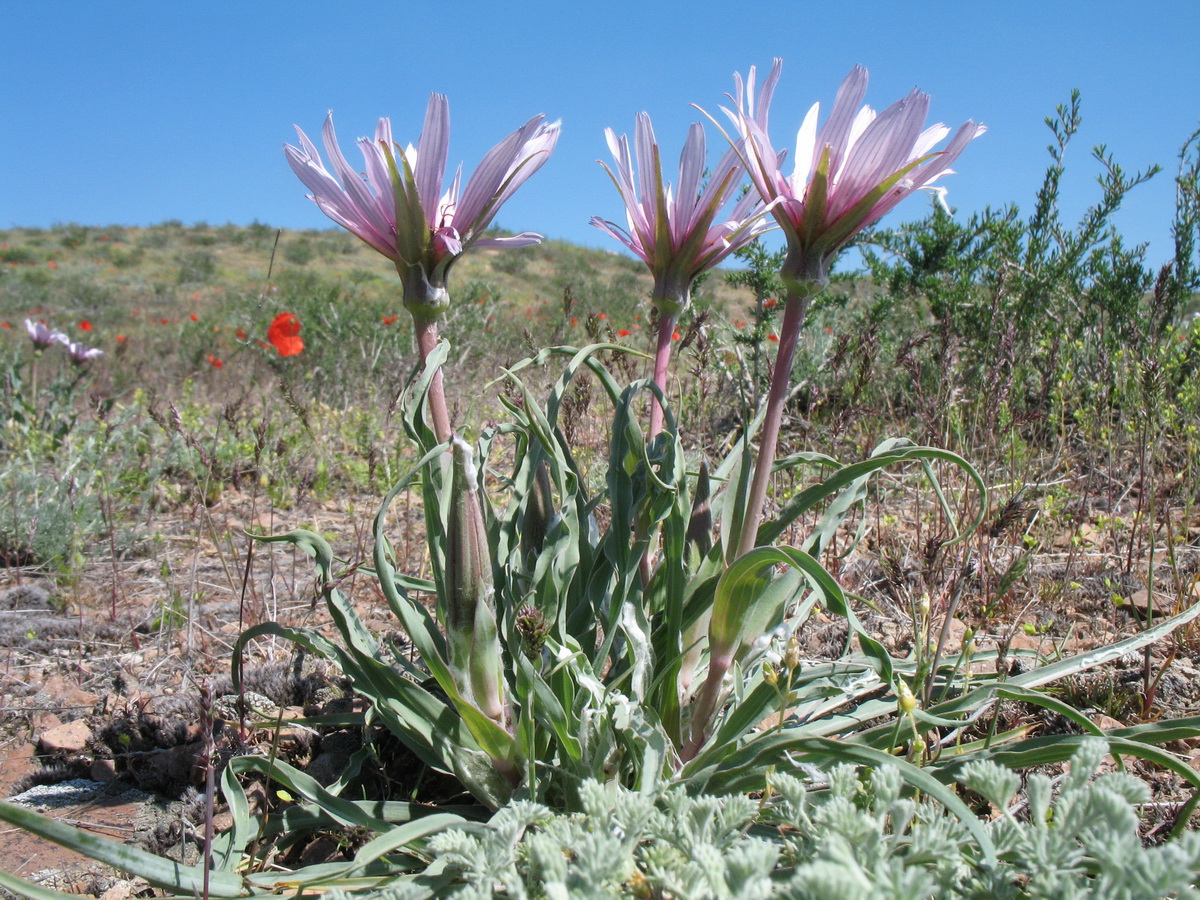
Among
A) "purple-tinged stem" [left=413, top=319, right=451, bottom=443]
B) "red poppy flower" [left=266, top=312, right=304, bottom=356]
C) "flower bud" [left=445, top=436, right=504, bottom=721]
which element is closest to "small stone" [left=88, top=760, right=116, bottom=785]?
"flower bud" [left=445, top=436, right=504, bottom=721]

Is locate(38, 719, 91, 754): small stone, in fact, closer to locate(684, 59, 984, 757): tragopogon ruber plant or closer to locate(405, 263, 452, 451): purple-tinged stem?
locate(405, 263, 452, 451): purple-tinged stem

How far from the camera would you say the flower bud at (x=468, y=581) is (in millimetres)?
1318

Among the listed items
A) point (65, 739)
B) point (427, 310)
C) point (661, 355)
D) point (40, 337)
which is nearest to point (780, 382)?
point (661, 355)

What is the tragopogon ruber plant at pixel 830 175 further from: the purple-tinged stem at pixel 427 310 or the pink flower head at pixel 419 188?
the purple-tinged stem at pixel 427 310

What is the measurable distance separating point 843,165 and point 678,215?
0.34 m

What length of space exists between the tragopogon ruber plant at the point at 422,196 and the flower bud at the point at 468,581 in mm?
166

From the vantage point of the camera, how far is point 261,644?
2451mm

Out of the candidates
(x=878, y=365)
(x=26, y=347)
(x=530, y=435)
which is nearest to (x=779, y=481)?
(x=878, y=365)

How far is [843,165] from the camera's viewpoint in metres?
1.28

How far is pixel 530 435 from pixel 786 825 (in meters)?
0.86

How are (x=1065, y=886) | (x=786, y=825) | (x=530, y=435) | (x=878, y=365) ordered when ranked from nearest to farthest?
(x=1065, y=886)
(x=786, y=825)
(x=530, y=435)
(x=878, y=365)

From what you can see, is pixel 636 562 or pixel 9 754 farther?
pixel 9 754

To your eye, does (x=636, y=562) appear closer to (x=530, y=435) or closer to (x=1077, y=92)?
(x=530, y=435)

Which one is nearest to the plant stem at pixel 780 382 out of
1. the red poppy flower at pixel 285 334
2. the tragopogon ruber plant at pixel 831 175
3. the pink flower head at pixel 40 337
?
the tragopogon ruber plant at pixel 831 175
